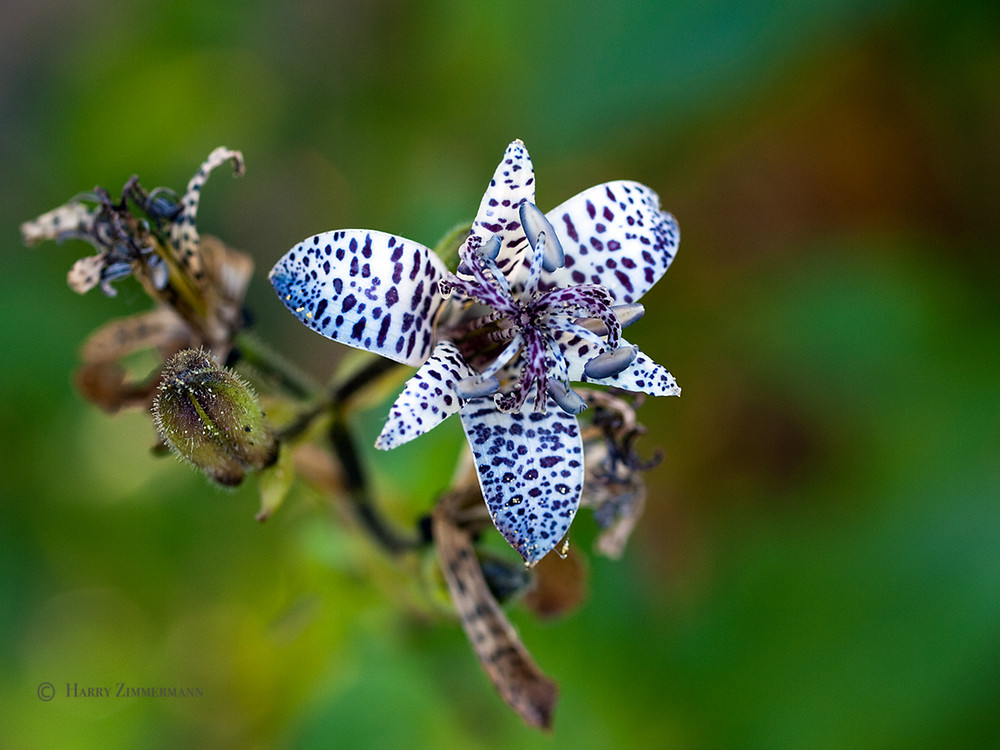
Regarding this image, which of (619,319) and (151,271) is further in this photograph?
(151,271)

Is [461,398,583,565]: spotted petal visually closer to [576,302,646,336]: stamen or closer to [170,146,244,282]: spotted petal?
[576,302,646,336]: stamen

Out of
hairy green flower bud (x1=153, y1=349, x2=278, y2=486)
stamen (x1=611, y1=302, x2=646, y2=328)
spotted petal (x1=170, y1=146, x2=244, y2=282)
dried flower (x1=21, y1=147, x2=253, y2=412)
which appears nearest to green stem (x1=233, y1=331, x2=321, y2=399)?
dried flower (x1=21, y1=147, x2=253, y2=412)

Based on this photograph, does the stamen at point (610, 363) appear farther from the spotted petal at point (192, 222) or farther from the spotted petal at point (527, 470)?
the spotted petal at point (192, 222)

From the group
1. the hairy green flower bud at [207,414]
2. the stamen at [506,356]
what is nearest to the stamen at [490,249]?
the stamen at [506,356]

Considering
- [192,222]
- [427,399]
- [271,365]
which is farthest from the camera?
[271,365]

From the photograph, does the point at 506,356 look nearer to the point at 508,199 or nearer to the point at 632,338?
the point at 508,199

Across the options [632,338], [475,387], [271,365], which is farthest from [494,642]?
[632,338]
